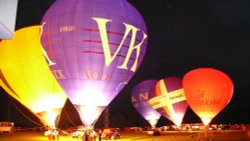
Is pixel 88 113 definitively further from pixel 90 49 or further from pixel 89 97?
pixel 90 49

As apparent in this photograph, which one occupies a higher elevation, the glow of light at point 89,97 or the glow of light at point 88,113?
the glow of light at point 89,97

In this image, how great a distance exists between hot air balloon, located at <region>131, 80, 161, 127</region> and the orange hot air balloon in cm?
1097

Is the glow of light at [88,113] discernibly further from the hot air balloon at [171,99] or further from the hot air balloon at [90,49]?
the hot air balloon at [171,99]

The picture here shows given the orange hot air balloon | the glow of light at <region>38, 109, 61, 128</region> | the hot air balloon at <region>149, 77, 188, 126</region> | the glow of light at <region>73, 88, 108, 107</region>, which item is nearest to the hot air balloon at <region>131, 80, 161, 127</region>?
the hot air balloon at <region>149, 77, 188, 126</region>

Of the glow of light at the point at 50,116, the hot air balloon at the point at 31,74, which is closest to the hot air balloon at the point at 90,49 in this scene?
the hot air balloon at the point at 31,74

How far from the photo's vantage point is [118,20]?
14.7m

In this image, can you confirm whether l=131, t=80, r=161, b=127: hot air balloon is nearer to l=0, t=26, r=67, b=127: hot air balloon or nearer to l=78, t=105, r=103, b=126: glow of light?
l=0, t=26, r=67, b=127: hot air balloon

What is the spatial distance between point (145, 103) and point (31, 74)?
20.4 m

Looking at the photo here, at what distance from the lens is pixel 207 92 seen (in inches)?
941

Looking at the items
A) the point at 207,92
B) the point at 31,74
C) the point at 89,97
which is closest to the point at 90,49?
the point at 89,97

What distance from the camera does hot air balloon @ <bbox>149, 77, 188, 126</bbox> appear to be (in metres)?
31.0

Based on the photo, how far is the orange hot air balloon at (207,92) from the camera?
23.4m

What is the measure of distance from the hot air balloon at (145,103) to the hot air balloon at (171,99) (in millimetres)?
2830

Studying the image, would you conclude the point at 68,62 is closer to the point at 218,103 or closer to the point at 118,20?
the point at 118,20
